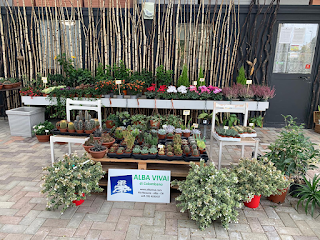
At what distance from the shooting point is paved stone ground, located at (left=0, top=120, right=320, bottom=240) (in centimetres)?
230

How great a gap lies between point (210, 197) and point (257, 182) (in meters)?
0.67

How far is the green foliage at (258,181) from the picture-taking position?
2545mm

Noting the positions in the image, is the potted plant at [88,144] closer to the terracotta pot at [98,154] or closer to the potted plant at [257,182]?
the terracotta pot at [98,154]

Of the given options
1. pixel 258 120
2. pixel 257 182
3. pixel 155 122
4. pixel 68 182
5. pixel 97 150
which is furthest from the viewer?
pixel 258 120

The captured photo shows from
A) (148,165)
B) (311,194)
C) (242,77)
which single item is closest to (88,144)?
(148,165)

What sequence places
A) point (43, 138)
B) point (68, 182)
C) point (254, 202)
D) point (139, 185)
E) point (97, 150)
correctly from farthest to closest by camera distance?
point (43, 138) < point (97, 150) < point (139, 185) < point (254, 202) < point (68, 182)

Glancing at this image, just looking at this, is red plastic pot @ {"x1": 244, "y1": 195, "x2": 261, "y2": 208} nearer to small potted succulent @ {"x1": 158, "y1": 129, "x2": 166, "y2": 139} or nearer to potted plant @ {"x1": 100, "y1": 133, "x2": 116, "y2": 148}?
small potted succulent @ {"x1": 158, "y1": 129, "x2": 166, "y2": 139}

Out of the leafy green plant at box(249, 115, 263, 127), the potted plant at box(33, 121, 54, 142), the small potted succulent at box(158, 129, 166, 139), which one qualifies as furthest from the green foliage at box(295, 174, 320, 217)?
the potted plant at box(33, 121, 54, 142)

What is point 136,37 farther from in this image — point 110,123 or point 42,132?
point 42,132

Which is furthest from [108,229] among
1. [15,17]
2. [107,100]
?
[15,17]

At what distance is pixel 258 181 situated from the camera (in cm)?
259

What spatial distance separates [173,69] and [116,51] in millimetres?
1538

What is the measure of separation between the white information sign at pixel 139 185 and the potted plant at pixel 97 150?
0.83 ft

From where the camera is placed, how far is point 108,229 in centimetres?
237
